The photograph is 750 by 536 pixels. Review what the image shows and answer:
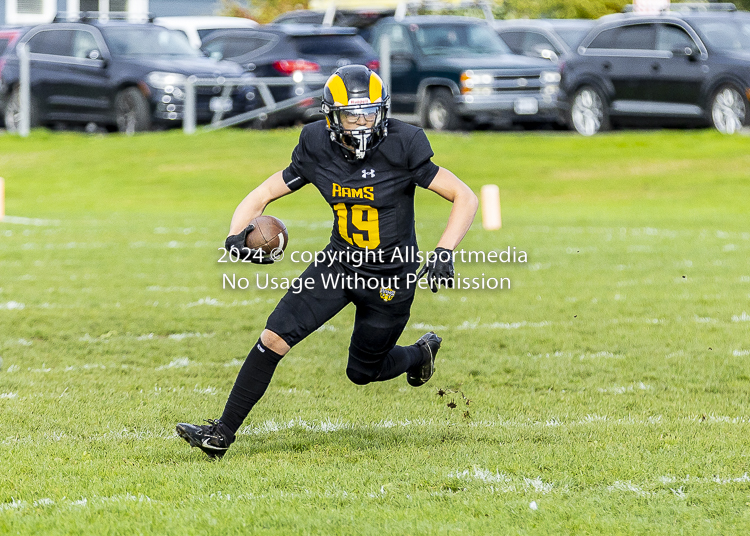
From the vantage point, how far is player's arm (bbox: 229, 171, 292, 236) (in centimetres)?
575

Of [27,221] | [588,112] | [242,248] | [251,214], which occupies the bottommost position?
[27,221]

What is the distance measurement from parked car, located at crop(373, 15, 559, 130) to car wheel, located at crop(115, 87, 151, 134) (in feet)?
15.7

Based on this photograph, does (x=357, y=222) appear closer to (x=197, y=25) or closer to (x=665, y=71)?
(x=665, y=71)

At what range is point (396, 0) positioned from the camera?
30984mm

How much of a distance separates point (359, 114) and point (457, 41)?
18131 millimetres

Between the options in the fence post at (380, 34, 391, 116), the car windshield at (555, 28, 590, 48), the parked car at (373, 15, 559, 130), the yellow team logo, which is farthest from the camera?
the car windshield at (555, 28, 590, 48)

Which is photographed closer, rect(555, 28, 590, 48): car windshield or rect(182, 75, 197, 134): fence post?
rect(182, 75, 197, 134): fence post

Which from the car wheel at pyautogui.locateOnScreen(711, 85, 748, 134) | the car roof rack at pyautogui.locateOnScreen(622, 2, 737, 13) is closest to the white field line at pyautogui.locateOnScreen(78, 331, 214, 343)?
the car wheel at pyautogui.locateOnScreen(711, 85, 748, 134)

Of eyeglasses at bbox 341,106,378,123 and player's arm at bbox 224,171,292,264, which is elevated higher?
eyeglasses at bbox 341,106,378,123

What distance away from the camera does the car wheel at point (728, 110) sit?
2008 centimetres

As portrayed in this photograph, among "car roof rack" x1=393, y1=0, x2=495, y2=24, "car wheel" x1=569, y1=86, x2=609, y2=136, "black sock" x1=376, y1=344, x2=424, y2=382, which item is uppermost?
"car roof rack" x1=393, y1=0, x2=495, y2=24

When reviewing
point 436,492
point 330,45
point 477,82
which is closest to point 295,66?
point 330,45

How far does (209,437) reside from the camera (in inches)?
206

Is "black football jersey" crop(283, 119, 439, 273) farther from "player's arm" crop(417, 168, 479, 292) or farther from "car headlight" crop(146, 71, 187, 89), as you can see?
"car headlight" crop(146, 71, 187, 89)
